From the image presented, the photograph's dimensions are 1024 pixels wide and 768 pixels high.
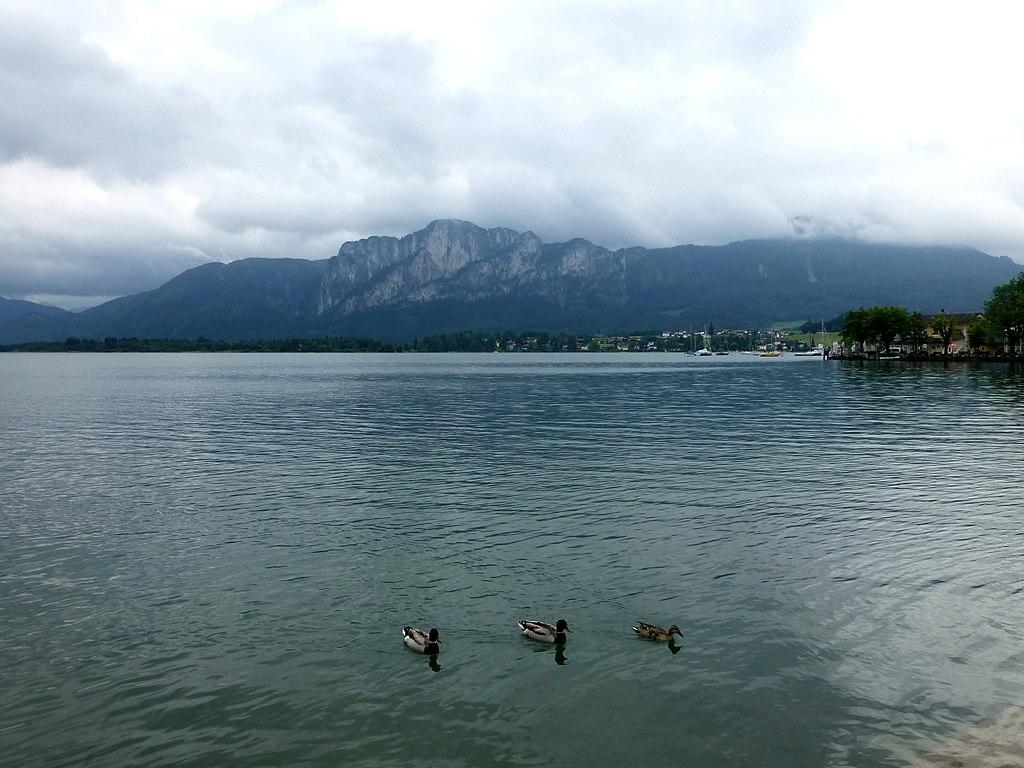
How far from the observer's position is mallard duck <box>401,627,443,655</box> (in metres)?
23.0

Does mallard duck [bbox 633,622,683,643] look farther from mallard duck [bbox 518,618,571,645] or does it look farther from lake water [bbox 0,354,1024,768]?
mallard duck [bbox 518,618,571,645]

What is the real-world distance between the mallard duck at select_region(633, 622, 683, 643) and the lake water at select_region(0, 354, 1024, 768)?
2.04ft

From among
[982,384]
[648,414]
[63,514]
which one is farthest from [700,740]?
[982,384]

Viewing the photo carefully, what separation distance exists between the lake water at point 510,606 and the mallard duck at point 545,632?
1.51 feet

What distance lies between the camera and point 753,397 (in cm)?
12412

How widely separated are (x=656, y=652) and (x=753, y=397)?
354ft

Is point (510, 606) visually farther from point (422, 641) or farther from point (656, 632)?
point (656, 632)

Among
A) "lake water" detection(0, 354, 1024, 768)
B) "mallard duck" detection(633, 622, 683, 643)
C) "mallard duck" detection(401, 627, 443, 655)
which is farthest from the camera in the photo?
"mallard duck" detection(633, 622, 683, 643)

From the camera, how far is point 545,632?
926 inches

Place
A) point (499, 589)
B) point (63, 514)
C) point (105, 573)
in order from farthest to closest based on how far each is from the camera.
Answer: point (63, 514)
point (105, 573)
point (499, 589)

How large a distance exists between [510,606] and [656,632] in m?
5.65

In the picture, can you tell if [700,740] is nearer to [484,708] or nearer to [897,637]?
[484,708]

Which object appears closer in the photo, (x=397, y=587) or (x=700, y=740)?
(x=700, y=740)

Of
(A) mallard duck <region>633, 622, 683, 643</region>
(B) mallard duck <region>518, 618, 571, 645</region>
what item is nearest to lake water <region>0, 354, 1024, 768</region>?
(B) mallard duck <region>518, 618, 571, 645</region>
